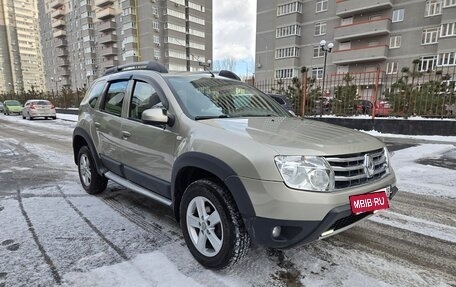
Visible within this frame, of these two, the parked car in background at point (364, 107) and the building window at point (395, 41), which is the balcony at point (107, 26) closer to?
the building window at point (395, 41)

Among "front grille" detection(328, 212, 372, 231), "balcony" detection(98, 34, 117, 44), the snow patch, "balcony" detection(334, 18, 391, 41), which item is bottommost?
the snow patch

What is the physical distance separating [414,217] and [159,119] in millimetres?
3263

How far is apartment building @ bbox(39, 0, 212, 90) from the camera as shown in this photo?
5862 cm

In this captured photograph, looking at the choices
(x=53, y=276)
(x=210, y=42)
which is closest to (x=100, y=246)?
(x=53, y=276)

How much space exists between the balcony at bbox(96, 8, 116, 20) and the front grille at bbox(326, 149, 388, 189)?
68.7 meters

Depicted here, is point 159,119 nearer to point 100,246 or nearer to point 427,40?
point 100,246

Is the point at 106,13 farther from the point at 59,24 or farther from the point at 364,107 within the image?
the point at 364,107

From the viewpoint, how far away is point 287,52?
4156 centimetres

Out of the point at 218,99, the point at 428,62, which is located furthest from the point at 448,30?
the point at 218,99

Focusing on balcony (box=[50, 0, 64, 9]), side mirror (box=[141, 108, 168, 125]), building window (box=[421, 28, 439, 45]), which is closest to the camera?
side mirror (box=[141, 108, 168, 125])

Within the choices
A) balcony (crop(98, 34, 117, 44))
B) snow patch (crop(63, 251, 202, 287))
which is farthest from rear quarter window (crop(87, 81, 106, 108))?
balcony (crop(98, 34, 117, 44))

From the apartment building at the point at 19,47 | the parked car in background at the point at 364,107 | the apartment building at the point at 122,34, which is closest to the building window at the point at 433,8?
the parked car in background at the point at 364,107

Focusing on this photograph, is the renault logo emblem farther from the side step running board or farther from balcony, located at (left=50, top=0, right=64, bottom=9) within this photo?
balcony, located at (left=50, top=0, right=64, bottom=9)

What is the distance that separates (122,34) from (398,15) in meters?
50.3
